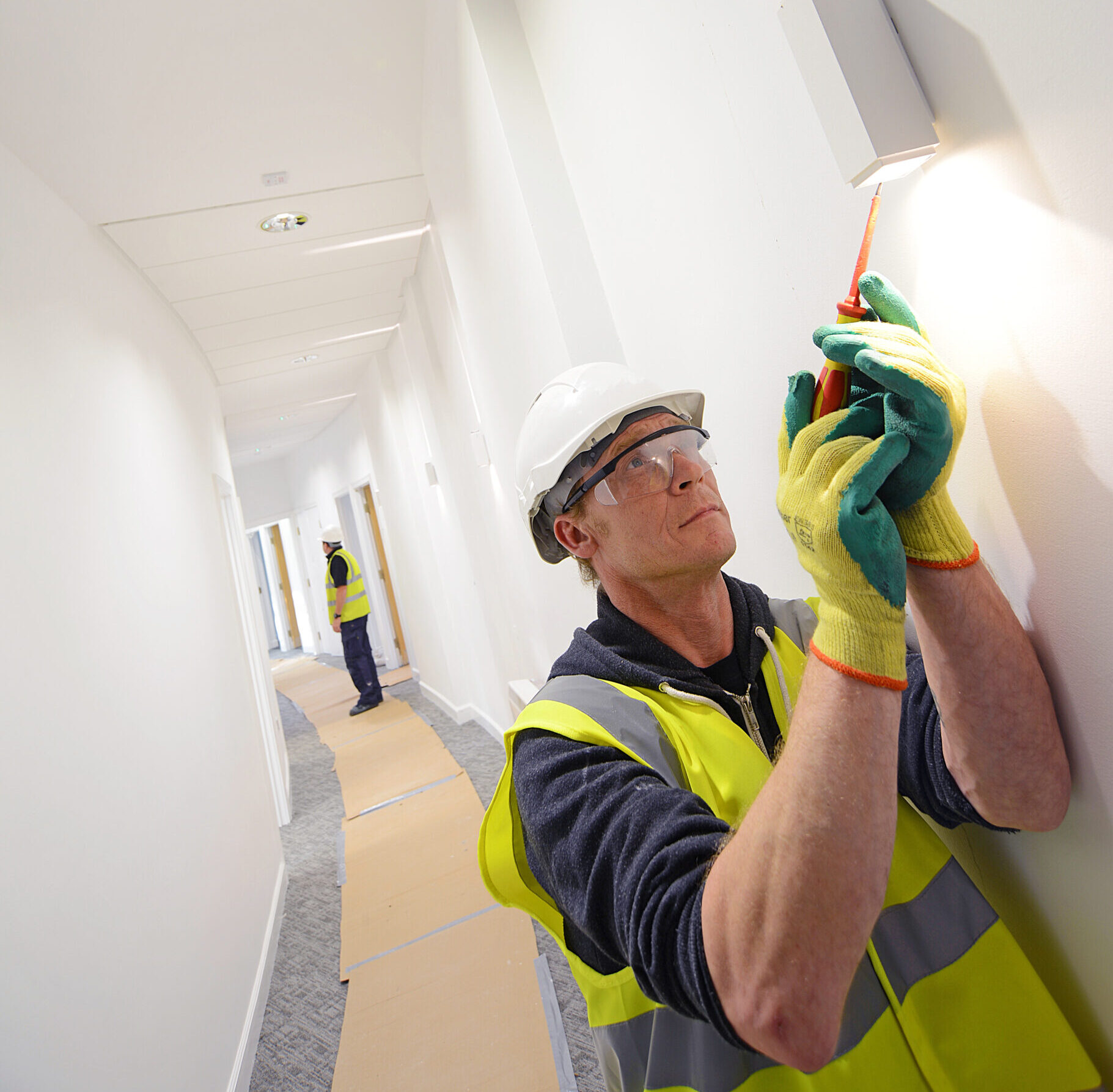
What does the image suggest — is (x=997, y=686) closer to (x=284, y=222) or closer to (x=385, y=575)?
(x=284, y=222)

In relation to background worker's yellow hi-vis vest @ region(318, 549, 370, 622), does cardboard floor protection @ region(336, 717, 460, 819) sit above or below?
below

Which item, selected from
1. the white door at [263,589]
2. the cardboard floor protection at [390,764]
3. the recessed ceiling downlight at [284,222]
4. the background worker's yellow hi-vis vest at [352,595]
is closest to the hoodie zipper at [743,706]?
the recessed ceiling downlight at [284,222]

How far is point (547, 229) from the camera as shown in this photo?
187 cm

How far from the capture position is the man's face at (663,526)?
3.55ft

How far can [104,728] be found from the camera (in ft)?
6.40

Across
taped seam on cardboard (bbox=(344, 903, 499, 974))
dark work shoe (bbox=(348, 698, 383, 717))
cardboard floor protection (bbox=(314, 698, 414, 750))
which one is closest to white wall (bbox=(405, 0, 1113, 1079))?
taped seam on cardboard (bbox=(344, 903, 499, 974))

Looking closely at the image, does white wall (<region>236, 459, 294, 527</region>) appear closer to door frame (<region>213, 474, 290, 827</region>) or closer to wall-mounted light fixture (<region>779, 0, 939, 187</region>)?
door frame (<region>213, 474, 290, 827</region>)

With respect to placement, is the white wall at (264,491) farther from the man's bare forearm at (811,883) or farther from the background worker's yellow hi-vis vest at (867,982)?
the man's bare forearm at (811,883)

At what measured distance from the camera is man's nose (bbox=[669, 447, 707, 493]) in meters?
1.12

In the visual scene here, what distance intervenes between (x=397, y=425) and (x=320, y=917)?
13.7 ft

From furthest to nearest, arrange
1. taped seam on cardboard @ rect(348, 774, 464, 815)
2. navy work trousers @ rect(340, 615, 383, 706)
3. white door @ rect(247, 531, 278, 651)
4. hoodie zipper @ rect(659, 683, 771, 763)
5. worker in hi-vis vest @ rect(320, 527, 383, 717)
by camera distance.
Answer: white door @ rect(247, 531, 278, 651)
navy work trousers @ rect(340, 615, 383, 706)
worker in hi-vis vest @ rect(320, 527, 383, 717)
taped seam on cardboard @ rect(348, 774, 464, 815)
hoodie zipper @ rect(659, 683, 771, 763)

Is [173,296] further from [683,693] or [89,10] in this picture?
[683,693]

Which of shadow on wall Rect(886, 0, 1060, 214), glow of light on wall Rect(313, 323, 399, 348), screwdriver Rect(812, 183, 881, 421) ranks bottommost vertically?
screwdriver Rect(812, 183, 881, 421)

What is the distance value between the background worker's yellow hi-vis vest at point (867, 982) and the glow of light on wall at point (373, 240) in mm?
3873
